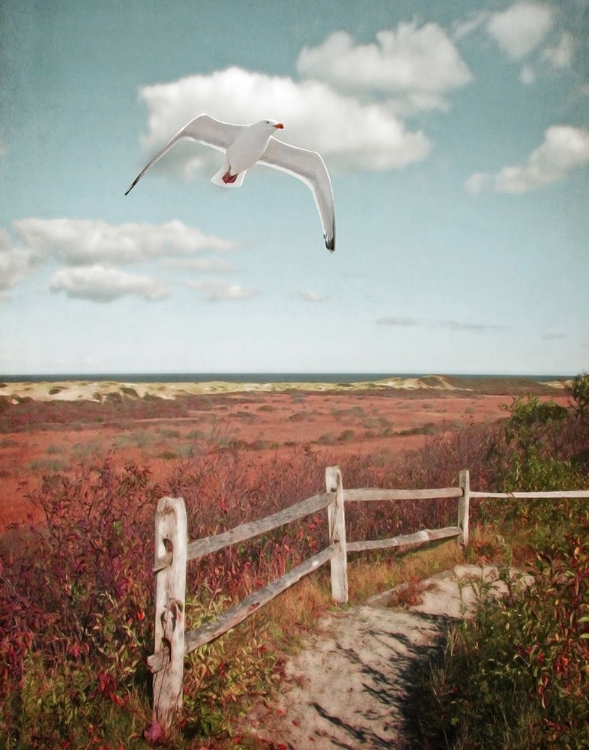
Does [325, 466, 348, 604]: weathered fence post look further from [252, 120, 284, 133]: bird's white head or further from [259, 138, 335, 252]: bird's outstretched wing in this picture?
[252, 120, 284, 133]: bird's white head

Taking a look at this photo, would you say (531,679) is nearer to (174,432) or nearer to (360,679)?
(360,679)

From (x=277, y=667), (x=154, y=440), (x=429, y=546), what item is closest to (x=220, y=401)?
(x=154, y=440)

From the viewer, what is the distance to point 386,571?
18.2 ft

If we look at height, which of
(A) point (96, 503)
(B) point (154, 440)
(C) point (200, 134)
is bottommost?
(B) point (154, 440)

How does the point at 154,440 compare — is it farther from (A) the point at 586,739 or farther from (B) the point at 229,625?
(A) the point at 586,739

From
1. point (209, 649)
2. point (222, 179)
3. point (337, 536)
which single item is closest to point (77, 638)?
point (209, 649)

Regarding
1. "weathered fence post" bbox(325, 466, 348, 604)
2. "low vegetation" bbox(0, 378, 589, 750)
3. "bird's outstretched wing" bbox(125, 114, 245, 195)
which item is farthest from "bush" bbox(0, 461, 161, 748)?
"bird's outstretched wing" bbox(125, 114, 245, 195)

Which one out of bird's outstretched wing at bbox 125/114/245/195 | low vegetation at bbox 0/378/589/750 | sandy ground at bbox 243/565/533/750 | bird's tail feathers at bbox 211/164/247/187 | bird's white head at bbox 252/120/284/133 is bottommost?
sandy ground at bbox 243/565/533/750

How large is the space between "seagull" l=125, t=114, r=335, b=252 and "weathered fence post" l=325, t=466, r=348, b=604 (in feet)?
6.51

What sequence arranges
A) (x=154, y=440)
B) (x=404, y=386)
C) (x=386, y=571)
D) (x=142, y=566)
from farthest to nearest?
(x=404, y=386), (x=154, y=440), (x=386, y=571), (x=142, y=566)

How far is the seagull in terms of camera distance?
14.9ft

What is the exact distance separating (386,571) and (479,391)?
4510cm

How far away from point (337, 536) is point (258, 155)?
10.7 feet

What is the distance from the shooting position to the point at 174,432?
854 inches
